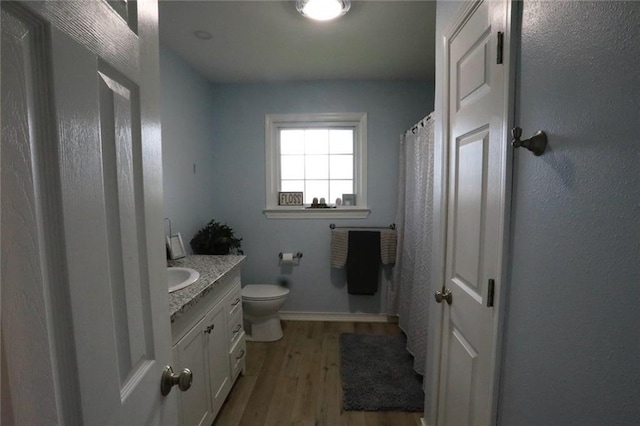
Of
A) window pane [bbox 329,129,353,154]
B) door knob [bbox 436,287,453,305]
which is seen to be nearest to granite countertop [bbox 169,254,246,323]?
door knob [bbox 436,287,453,305]

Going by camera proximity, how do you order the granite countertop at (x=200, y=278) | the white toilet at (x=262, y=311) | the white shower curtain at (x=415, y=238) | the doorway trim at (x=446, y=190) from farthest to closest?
1. the white toilet at (x=262, y=311)
2. the white shower curtain at (x=415, y=238)
3. the granite countertop at (x=200, y=278)
4. the doorway trim at (x=446, y=190)

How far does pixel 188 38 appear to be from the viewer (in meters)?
2.07

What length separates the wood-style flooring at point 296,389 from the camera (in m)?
1.74

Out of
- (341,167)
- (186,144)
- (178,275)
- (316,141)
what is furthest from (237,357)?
(316,141)

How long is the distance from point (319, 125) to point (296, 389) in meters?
2.32

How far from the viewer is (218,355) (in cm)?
171

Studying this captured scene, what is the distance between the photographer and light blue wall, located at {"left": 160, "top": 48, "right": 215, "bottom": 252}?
7.06ft

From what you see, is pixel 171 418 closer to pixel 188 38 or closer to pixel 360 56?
pixel 188 38

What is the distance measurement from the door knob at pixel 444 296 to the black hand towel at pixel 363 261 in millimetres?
1451

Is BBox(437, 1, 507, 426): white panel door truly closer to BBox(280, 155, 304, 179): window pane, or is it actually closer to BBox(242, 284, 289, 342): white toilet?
BBox(242, 284, 289, 342): white toilet

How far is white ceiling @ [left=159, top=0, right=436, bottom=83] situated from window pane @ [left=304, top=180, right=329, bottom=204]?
1.01 m

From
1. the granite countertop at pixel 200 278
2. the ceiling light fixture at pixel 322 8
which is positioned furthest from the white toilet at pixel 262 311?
the ceiling light fixture at pixel 322 8

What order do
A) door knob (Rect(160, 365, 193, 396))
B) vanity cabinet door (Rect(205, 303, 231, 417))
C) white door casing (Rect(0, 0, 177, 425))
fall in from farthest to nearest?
1. vanity cabinet door (Rect(205, 303, 231, 417))
2. door knob (Rect(160, 365, 193, 396))
3. white door casing (Rect(0, 0, 177, 425))

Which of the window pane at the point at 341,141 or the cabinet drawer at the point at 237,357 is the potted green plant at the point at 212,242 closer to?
the cabinet drawer at the point at 237,357
